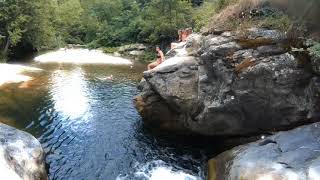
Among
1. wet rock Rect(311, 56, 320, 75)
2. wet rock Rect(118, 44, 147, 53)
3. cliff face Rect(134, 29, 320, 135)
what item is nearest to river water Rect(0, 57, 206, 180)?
cliff face Rect(134, 29, 320, 135)

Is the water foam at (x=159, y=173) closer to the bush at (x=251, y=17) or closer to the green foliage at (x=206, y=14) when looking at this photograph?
the bush at (x=251, y=17)

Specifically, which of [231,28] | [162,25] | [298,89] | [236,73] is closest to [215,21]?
[231,28]

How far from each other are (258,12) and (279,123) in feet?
16.7

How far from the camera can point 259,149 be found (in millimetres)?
12867

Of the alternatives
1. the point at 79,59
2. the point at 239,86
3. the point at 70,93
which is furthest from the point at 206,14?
the point at 239,86

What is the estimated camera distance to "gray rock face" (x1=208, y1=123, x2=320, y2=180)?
10812 mm

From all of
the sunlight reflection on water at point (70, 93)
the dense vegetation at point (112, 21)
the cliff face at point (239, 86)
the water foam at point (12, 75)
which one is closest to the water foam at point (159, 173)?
the cliff face at point (239, 86)

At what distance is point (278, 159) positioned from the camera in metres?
11.8

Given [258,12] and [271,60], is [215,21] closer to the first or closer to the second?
[258,12]

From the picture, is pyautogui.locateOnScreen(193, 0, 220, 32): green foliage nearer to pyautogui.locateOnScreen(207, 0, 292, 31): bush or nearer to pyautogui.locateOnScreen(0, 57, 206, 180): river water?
pyautogui.locateOnScreen(207, 0, 292, 31): bush

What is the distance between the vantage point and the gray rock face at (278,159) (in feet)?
35.5

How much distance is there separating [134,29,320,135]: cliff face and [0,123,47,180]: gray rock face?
6844 mm

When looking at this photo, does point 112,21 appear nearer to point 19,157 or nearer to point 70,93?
point 70,93

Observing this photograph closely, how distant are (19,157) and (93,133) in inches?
271
